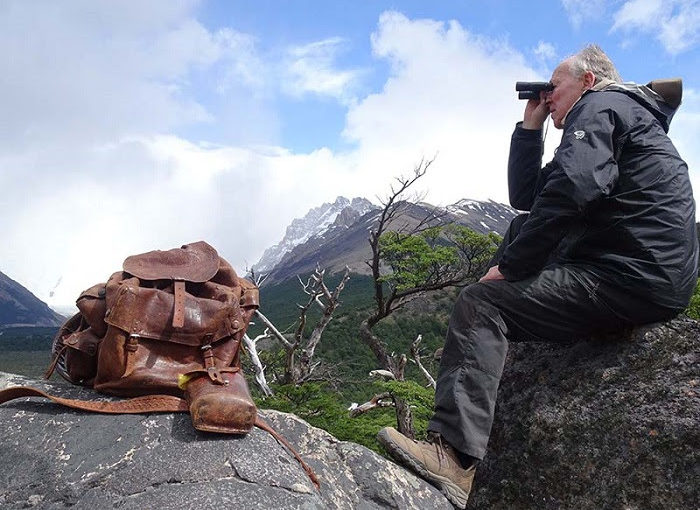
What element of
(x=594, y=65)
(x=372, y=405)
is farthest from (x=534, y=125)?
(x=372, y=405)

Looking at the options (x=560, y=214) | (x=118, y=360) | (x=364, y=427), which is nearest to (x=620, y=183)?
(x=560, y=214)

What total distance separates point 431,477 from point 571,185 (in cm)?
177

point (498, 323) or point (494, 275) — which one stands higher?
point (494, 275)

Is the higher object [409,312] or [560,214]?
[560,214]

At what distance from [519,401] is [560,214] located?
1.23 meters

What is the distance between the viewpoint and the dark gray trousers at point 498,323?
125 inches

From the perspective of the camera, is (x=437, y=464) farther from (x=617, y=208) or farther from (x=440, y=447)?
(x=617, y=208)

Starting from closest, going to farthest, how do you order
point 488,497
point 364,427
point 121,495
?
point 121,495, point 488,497, point 364,427

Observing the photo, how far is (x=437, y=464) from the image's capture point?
3.22m

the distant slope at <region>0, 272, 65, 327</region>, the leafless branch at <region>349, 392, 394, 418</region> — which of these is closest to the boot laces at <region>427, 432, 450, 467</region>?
the leafless branch at <region>349, 392, 394, 418</region>

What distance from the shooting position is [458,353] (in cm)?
329

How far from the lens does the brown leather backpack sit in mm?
2611

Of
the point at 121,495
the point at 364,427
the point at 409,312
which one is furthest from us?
the point at 409,312

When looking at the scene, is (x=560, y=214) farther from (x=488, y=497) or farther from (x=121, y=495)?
(x=121, y=495)
